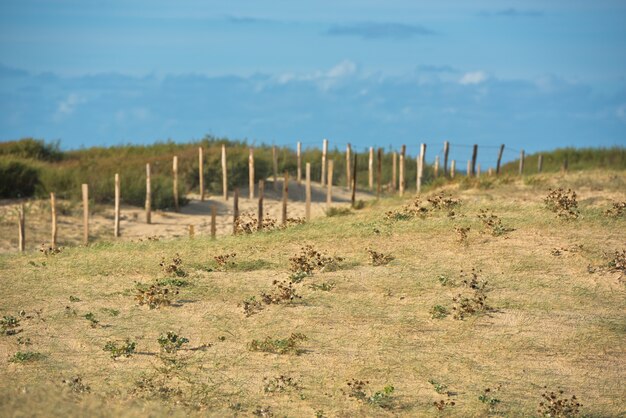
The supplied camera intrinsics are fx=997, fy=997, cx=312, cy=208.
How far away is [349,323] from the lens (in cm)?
1371

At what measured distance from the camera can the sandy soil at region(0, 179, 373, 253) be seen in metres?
26.1

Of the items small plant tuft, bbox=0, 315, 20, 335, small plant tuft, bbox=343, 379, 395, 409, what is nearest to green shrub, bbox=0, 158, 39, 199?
small plant tuft, bbox=0, 315, 20, 335

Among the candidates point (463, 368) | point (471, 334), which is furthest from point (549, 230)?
point (463, 368)

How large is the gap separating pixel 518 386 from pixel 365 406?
6.69ft

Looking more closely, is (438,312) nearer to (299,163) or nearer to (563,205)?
(563,205)

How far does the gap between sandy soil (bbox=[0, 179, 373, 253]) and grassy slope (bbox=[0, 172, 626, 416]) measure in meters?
7.23

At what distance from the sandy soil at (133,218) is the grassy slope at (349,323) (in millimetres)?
7234

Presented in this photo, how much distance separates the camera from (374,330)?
529 inches

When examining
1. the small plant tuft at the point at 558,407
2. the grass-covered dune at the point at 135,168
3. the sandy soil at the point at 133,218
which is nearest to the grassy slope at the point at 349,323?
the small plant tuft at the point at 558,407

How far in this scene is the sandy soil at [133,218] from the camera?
85.6ft

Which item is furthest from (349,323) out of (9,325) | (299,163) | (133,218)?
(299,163)

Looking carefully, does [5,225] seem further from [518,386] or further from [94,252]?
[518,386]

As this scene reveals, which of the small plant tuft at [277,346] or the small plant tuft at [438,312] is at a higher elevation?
the small plant tuft at [438,312]

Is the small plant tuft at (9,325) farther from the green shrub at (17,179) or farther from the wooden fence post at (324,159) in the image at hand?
the wooden fence post at (324,159)
